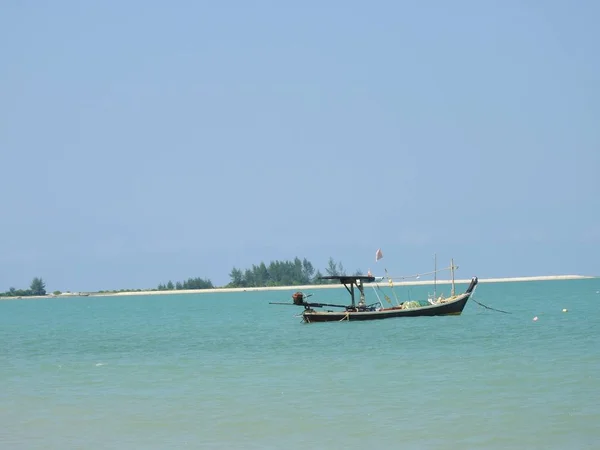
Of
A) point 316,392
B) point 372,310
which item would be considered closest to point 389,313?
point 372,310

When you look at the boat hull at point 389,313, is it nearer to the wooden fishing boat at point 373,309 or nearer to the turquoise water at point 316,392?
the wooden fishing boat at point 373,309

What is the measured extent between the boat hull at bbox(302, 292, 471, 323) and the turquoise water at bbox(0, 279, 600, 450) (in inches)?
356

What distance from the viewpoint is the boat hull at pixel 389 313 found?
6103 cm

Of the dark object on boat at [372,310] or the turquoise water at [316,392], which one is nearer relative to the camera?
the turquoise water at [316,392]

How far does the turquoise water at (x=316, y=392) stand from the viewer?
21453 mm

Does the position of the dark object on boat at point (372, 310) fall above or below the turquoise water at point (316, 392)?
above

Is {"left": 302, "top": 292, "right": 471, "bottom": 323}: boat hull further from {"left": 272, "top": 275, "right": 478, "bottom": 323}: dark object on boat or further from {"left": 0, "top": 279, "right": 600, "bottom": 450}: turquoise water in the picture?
{"left": 0, "top": 279, "right": 600, "bottom": 450}: turquoise water

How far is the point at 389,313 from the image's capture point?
60.9 m

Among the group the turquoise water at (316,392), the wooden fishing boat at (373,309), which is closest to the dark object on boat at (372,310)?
the wooden fishing boat at (373,309)

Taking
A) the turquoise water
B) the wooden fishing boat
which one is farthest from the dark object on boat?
the turquoise water

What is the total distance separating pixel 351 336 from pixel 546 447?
31.1m

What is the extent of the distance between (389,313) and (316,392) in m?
33.2

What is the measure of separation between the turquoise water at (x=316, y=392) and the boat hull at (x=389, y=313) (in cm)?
903

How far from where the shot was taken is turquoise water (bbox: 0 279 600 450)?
845 inches
